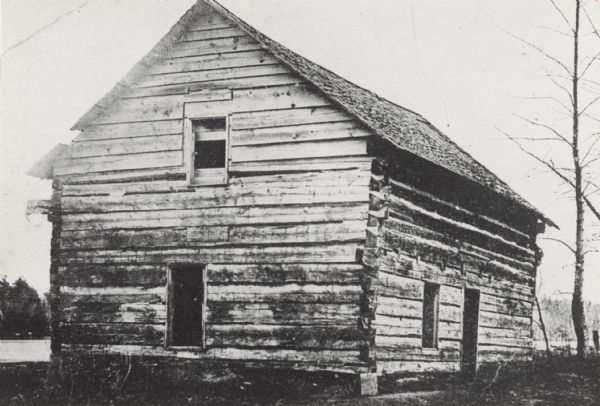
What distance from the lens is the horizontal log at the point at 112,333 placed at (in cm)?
1473

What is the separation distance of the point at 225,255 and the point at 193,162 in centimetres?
207

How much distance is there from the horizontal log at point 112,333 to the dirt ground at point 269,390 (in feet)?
1.74

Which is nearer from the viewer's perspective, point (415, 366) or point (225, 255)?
point (225, 255)

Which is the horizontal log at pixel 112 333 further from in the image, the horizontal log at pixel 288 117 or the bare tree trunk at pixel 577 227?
the bare tree trunk at pixel 577 227

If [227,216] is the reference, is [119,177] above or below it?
above

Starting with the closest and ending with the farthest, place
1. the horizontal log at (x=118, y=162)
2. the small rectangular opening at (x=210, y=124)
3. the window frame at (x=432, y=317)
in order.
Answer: the small rectangular opening at (x=210, y=124)
the horizontal log at (x=118, y=162)
the window frame at (x=432, y=317)

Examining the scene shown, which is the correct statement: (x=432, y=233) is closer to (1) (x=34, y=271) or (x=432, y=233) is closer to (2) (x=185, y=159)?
(2) (x=185, y=159)

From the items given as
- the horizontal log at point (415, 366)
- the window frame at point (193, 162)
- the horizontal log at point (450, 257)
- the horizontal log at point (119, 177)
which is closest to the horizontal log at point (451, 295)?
the horizontal log at point (450, 257)

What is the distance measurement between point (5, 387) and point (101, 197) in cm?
420

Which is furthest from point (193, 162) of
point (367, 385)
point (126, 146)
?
point (367, 385)

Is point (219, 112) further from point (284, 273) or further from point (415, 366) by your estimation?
point (415, 366)

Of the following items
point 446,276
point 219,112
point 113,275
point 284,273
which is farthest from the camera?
point 446,276

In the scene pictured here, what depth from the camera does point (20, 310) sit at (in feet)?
101

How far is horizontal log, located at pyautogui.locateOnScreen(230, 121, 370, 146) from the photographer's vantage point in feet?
44.9
